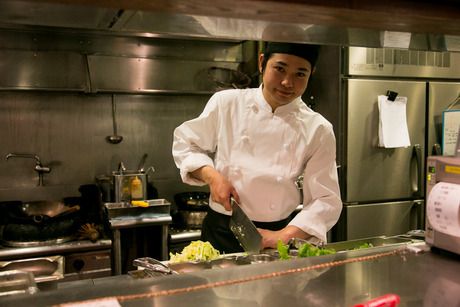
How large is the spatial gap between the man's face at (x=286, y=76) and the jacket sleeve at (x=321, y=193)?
0.27 metres

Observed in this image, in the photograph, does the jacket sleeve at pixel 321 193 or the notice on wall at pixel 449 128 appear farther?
the notice on wall at pixel 449 128

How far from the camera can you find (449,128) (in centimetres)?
391

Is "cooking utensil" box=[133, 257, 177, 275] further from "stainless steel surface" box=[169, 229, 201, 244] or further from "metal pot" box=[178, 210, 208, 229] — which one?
"metal pot" box=[178, 210, 208, 229]

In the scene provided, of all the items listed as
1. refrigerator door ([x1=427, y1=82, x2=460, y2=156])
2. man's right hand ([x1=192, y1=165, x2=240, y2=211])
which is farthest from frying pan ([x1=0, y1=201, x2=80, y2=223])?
refrigerator door ([x1=427, y1=82, x2=460, y2=156])

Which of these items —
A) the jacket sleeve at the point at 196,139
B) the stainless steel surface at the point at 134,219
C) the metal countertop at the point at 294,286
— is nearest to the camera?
the metal countertop at the point at 294,286

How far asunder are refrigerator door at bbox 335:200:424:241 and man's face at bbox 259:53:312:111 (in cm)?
183

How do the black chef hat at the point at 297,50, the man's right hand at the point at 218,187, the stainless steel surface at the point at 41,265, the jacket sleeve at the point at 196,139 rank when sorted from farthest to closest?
1. the stainless steel surface at the point at 41,265
2. the jacket sleeve at the point at 196,139
3. the black chef hat at the point at 297,50
4. the man's right hand at the point at 218,187

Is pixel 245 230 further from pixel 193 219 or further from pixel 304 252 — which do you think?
pixel 193 219

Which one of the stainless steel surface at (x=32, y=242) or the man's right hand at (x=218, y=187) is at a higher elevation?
the man's right hand at (x=218, y=187)

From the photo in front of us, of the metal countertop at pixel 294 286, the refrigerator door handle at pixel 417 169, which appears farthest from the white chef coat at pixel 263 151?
the refrigerator door handle at pixel 417 169

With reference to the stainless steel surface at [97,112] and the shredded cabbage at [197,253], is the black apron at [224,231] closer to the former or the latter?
the shredded cabbage at [197,253]

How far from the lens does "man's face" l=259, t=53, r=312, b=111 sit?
2.09 meters

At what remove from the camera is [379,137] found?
3758 mm

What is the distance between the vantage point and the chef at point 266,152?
218cm
